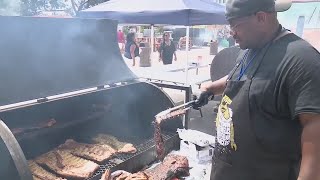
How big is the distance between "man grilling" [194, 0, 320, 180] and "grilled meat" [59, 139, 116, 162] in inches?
68.1

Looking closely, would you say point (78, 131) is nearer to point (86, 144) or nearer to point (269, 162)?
point (86, 144)

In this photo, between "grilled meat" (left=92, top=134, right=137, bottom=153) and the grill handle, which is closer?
the grill handle

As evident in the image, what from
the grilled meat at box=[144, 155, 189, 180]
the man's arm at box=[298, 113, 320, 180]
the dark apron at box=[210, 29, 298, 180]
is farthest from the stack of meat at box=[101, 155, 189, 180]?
the man's arm at box=[298, 113, 320, 180]

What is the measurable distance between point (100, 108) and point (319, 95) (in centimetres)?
299

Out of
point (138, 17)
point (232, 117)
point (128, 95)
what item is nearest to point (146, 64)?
point (138, 17)

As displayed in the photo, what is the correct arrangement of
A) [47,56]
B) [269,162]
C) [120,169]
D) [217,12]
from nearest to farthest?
[269,162] → [120,169] → [47,56] → [217,12]

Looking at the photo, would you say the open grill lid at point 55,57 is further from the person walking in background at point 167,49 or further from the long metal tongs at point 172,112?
the person walking in background at point 167,49

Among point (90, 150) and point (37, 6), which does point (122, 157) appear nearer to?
point (90, 150)

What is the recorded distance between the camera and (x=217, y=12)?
7426 millimetres

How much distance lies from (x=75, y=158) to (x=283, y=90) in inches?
99.5

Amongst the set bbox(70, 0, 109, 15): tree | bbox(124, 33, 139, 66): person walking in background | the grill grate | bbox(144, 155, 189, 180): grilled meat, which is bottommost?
bbox(144, 155, 189, 180): grilled meat

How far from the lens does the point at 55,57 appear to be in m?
3.72

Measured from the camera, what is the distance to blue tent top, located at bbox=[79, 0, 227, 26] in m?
6.64

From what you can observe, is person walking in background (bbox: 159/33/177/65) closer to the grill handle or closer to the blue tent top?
the blue tent top
